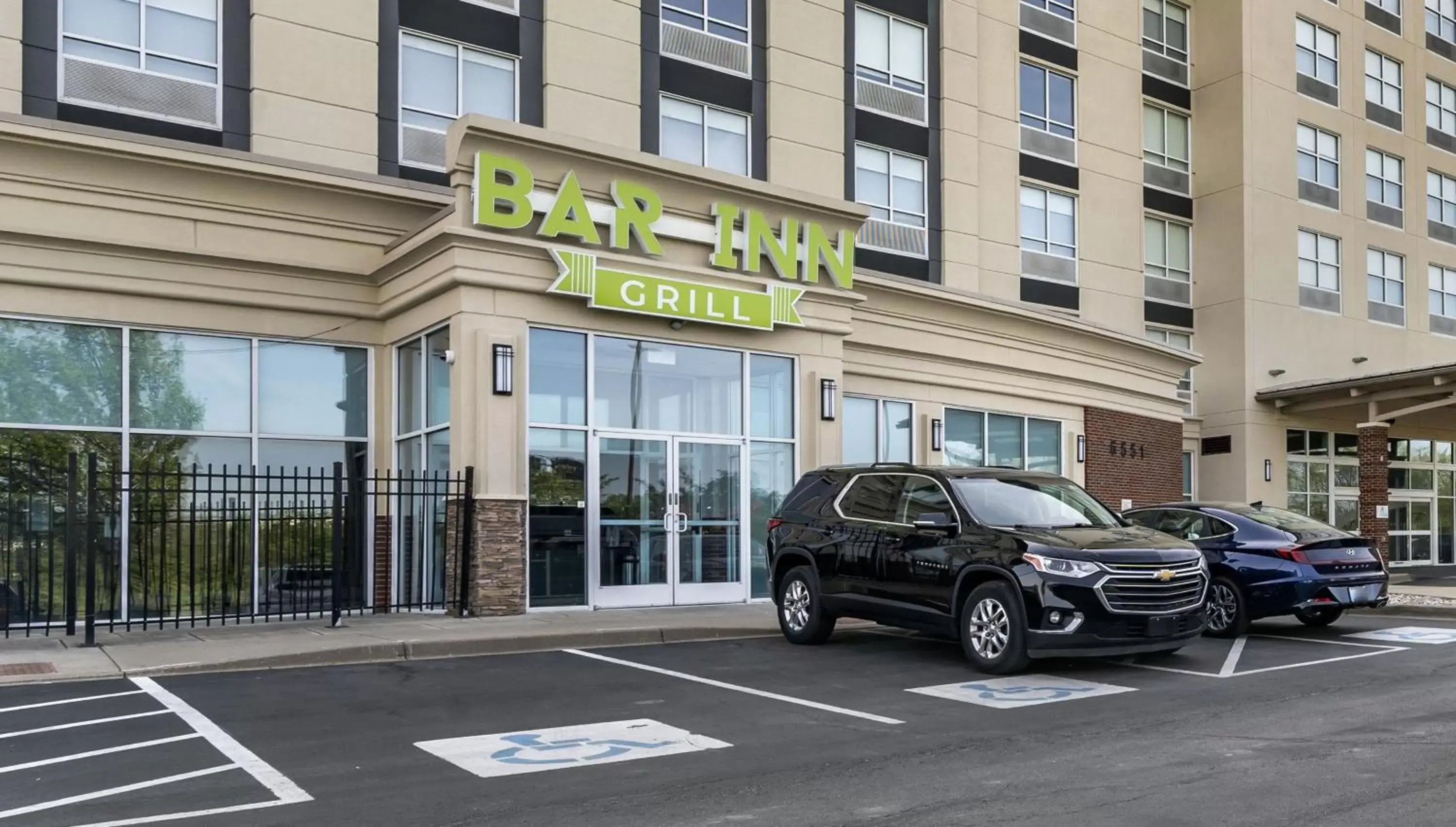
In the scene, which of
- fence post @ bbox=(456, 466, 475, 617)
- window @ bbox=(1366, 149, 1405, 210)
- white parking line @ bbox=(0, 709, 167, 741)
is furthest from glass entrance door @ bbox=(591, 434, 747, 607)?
window @ bbox=(1366, 149, 1405, 210)

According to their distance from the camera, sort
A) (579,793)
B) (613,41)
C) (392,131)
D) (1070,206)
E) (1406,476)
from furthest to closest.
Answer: (1406,476) < (1070,206) < (613,41) < (392,131) < (579,793)

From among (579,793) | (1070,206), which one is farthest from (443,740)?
(1070,206)

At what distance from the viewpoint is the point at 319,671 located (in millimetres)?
10867

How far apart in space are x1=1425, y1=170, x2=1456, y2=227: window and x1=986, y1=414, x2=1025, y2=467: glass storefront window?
61.6ft

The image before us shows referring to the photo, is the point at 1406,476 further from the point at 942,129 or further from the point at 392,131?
the point at 392,131

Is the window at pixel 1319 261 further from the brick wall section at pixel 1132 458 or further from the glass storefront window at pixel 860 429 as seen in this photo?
the glass storefront window at pixel 860 429

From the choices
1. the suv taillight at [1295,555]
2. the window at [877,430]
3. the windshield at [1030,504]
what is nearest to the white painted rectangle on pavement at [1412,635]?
the suv taillight at [1295,555]

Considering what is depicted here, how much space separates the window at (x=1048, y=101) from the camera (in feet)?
84.7

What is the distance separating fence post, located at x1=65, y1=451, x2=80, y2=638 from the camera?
37.1 feet

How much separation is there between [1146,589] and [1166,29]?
79.1 ft

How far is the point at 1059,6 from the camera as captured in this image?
88.0ft

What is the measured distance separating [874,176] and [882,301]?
2.87 m

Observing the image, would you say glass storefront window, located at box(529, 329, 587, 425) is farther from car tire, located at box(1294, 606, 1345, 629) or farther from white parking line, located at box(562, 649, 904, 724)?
car tire, located at box(1294, 606, 1345, 629)

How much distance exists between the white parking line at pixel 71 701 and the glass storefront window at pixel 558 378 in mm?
6342
